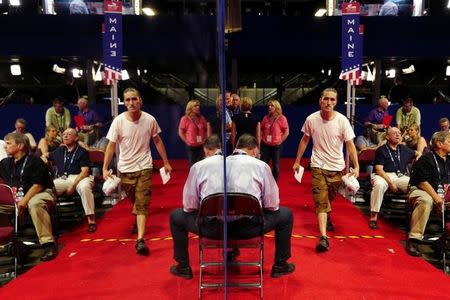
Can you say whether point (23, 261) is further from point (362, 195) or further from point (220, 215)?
point (362, 195)

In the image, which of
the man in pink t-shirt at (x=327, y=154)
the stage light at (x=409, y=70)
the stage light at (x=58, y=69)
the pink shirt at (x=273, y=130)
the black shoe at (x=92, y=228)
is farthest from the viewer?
the stage light at (x=409, y=70)

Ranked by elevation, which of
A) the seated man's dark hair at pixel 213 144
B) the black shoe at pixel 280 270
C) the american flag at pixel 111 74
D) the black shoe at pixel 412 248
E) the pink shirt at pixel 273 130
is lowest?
the black shoe at pixel 412 248

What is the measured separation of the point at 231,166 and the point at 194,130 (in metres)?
2.31

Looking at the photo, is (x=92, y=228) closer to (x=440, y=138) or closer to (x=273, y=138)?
(x=273, y=138)

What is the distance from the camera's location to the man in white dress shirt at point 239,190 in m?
3.38

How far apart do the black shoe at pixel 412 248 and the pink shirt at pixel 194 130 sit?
96.4 inches

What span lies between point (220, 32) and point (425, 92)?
12320 mm

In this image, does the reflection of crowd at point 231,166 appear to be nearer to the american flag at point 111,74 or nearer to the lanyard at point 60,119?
the american flag at point 111,74

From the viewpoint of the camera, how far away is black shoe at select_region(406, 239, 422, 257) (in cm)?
438

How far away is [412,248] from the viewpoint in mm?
4449

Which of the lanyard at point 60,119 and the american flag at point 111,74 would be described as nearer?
the american flag at point 111,74

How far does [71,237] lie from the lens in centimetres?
506

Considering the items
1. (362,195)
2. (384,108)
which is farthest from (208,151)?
(384,108)

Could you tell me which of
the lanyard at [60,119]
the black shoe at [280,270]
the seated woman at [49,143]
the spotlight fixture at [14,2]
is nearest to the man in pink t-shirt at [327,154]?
the black shoe at [280,270]
